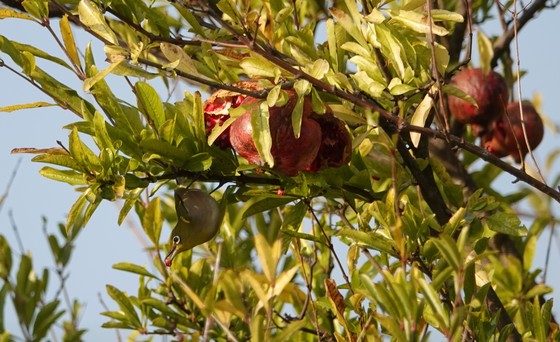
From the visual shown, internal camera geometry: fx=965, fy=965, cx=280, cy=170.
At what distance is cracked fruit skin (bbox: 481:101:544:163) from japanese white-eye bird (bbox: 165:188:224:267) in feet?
3.30

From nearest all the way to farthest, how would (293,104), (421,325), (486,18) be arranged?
1. (421,325)
2. (293,104)
3. (486,18)

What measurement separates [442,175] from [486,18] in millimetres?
1120

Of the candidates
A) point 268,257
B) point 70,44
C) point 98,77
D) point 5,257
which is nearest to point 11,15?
point 70,44

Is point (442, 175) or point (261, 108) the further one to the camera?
point (442, 175)

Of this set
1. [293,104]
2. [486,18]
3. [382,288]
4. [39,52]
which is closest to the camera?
[382,288]

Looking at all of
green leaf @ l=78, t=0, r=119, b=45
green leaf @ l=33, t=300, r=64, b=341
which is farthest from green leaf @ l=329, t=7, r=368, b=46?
green leaf @ l=33, t=300, r=64, b=341

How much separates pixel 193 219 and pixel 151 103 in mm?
174

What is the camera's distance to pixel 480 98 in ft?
7.09

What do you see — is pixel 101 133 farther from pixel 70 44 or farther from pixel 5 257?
pixel 5 257

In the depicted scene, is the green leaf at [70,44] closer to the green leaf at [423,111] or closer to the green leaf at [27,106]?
the green leaf at [27,106]

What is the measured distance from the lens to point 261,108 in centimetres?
125

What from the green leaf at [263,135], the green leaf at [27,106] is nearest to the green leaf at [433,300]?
the green leaf at [263,135]

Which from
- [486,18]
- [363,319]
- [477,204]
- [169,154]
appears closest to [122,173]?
[169,154]

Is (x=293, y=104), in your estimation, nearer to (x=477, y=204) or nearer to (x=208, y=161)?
(x=208, y=161)
